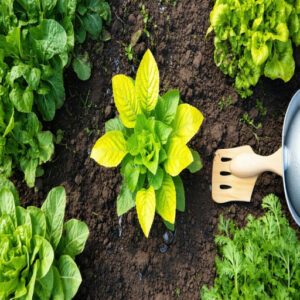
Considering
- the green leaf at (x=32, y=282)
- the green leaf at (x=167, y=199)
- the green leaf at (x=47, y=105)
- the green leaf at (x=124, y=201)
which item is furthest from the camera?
the green leaf at (x=47, y=105)

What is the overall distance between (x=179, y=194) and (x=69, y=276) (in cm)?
60

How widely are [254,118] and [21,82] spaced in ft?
3.87

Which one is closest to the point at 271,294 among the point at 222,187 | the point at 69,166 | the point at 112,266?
the point at 222,187

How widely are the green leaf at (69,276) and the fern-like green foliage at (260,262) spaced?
57cm

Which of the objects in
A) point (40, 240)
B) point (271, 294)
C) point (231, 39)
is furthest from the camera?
point (231, 39)

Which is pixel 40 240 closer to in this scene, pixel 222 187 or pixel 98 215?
Answer: pixel 98 215

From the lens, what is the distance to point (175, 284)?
2232 mm

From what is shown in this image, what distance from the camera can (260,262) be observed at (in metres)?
2.00

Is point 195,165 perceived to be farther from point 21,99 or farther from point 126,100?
point 21,99

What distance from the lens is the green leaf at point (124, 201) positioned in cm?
206

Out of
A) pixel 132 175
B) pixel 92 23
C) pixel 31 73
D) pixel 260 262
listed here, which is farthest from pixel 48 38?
pixel 260 262

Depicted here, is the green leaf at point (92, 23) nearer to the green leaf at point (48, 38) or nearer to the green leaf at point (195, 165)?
the green leaf at point (48, 38)

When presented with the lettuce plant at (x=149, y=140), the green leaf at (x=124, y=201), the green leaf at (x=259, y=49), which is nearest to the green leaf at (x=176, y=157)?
the lettuce plant at (x=149, y=140)

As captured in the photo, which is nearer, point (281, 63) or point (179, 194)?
point (179, 194)
